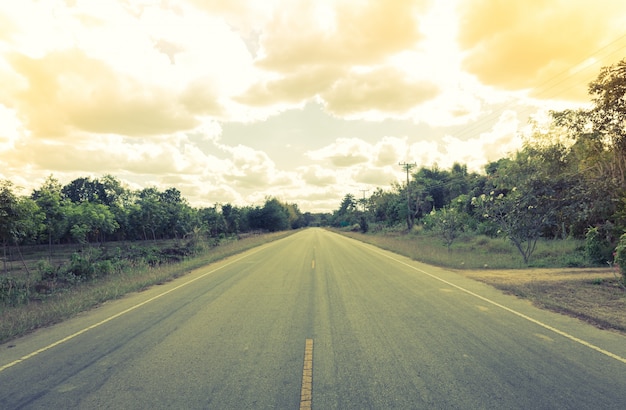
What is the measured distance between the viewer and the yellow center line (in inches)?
143

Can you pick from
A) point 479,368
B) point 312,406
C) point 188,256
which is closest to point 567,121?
point 479,368

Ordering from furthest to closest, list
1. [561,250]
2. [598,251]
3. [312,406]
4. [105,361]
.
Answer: [561,250] < [598,251] < [105,361] < [312,406]

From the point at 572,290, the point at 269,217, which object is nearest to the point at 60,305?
the point at 572,290

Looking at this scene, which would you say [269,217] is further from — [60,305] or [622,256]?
[622,256]

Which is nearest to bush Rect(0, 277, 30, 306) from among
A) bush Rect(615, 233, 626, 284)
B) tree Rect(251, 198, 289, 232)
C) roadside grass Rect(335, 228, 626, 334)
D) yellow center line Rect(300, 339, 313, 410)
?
yellow center line Rect(300, 339, 313, 410)

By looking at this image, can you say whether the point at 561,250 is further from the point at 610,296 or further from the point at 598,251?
the point at 610,296

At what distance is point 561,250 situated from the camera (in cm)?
1925

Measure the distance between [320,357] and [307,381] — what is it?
82cm

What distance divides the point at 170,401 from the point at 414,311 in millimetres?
5370

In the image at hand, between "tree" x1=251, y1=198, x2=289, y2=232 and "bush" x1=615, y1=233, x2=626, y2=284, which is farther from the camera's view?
"tree" x1=251, y1=198, x2=289, y2=232

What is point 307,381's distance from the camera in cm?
418

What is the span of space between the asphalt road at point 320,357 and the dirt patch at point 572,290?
2.08 feet

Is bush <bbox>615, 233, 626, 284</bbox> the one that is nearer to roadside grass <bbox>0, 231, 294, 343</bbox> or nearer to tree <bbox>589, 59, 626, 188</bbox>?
tree <bbox>589, 59, 626, 188</bbox>

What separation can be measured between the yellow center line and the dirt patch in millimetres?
5630
